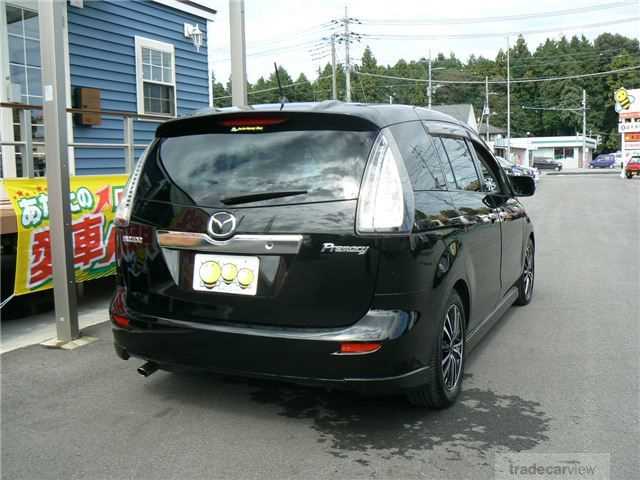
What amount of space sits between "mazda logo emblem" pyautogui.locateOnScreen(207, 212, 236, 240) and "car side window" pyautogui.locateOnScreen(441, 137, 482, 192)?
1.63 m

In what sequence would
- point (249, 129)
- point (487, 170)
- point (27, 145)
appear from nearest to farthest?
1. point (249, 129)
2. point (487, 170)
3. point (27, 145)

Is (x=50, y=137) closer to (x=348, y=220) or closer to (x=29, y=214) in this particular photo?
(x=29, y=214)

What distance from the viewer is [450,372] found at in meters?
3.86

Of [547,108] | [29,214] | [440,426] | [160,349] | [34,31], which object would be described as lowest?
[440,426]

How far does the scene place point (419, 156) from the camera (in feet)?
12.2

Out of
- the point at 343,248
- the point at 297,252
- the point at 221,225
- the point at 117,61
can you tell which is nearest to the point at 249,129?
the point at 221,225

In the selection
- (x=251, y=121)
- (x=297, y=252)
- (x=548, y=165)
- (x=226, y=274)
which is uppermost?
(x=548, y=165)

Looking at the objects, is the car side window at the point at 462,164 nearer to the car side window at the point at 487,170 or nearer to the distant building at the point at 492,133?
the car side window at the point at 487,170

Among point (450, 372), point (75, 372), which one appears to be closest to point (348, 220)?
point (450, 372)

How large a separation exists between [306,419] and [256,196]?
1.31 m

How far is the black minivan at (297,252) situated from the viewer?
322 cm

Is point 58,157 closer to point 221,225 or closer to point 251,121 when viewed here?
point 251,121

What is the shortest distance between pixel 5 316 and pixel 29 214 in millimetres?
1171

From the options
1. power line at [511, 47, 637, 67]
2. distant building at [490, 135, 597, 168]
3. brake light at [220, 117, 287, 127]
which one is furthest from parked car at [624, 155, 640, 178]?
power line at [511, 47, 637, 67]
